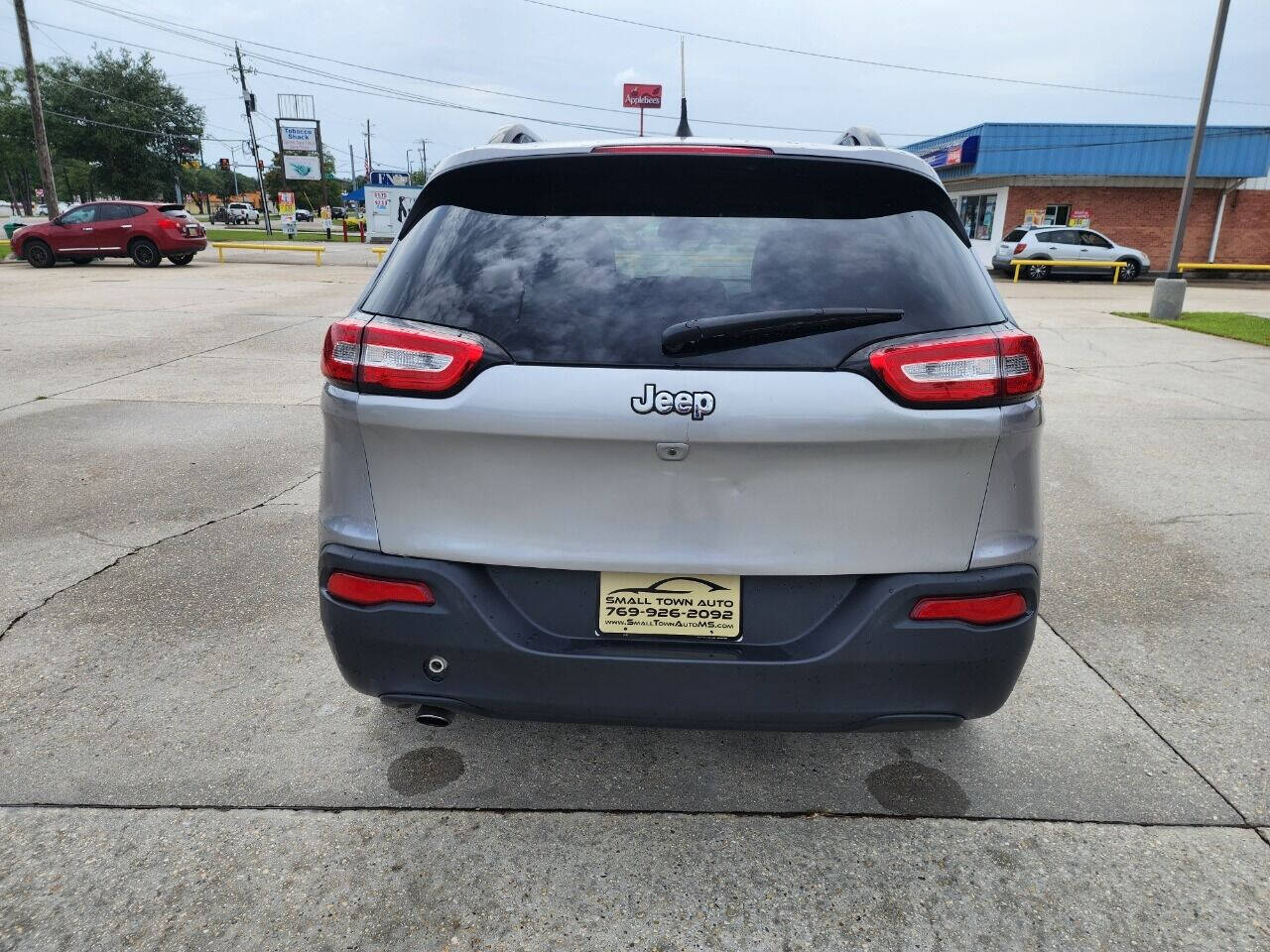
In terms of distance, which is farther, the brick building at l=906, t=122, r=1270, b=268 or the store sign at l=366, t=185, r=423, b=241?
the store sign at l=366, t=185, r=423, b=241

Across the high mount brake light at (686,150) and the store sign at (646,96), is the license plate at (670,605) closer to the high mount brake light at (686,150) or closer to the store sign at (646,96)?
the high mount brake light at (686,150)

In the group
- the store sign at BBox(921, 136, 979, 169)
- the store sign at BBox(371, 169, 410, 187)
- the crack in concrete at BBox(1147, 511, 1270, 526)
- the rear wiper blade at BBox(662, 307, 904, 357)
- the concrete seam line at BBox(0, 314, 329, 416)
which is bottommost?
the crack in concrete at BBox(1147, 511, 1270, 526)

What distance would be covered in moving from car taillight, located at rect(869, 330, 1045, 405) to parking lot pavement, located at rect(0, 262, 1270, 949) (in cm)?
129

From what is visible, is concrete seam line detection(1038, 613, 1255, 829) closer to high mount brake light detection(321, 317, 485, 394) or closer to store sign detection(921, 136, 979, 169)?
high mount brake light detection(321, 317, 485, 394)

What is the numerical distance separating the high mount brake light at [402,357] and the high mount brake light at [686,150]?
0.61 meters

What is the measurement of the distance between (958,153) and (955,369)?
124ft

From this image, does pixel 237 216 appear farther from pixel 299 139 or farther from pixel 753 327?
pixel 753 327

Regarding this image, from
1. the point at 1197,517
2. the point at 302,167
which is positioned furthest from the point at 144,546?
the point at 302,167

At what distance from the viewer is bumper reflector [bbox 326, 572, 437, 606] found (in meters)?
2.06

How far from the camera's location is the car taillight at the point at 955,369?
1.92 metres

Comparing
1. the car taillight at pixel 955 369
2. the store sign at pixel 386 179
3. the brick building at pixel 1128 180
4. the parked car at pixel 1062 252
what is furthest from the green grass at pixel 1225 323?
the store sign at pixel 386 179

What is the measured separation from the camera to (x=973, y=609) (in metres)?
2.02

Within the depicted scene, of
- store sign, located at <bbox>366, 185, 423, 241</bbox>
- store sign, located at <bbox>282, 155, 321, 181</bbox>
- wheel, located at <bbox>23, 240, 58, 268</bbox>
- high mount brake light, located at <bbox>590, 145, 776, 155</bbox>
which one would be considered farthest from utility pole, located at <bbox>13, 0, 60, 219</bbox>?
high mount brake light, located at <bbox>590, 145, 776, 155</bbox>

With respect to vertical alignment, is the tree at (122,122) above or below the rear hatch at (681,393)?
above
